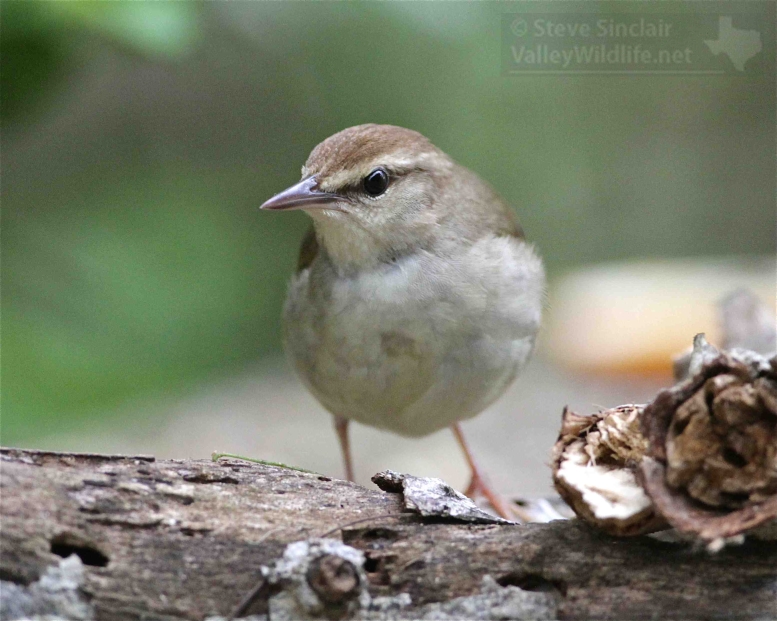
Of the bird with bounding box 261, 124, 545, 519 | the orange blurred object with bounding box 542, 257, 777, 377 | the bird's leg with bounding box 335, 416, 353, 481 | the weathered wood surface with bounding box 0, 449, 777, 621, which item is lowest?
the weathered wood surface with bounding box 0, 449, 777, 621

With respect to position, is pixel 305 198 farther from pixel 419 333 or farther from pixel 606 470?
pixel 606 470

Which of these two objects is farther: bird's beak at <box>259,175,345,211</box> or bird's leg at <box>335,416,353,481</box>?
bird's leg at <box>335,416,353,481</box>

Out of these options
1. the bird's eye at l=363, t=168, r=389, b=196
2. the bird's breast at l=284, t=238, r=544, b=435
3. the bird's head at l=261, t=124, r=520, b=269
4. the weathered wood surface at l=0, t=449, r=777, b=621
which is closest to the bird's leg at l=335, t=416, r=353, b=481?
the bird's breast at l=284, t=238, r=544, b=435

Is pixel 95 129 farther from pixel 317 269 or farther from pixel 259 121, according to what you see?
pixel 317 269

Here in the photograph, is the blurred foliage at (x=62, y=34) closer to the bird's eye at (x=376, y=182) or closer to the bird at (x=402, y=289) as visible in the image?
the bird at (x=402, y=289)

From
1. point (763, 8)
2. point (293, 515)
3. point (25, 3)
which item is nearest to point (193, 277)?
point (25, 3)

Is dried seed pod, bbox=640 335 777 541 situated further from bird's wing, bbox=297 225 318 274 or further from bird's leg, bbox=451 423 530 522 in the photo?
bird's leg, bbox=451 423 530 522
